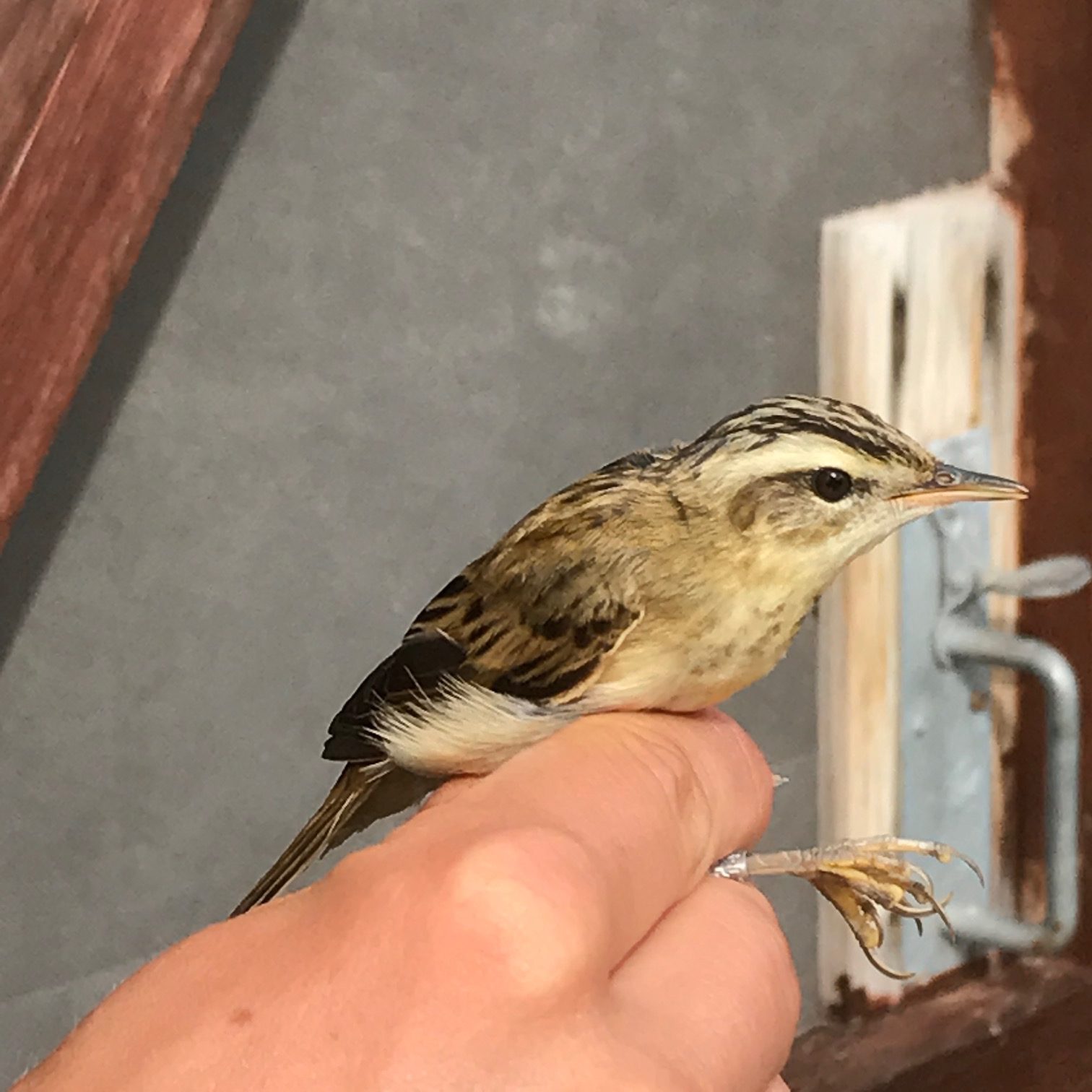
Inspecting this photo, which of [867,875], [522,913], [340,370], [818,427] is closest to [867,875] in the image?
[867,875]

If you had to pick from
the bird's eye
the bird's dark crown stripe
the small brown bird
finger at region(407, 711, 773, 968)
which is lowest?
finger at region(407, 711, 773, 968)

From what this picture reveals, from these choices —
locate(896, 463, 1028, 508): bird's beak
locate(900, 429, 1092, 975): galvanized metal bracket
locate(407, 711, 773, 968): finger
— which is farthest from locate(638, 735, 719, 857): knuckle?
locate(900, 429, 1092, 975): galvanized metal bracket

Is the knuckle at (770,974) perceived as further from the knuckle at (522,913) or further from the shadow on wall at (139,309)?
the shadow on wall at (139,309)

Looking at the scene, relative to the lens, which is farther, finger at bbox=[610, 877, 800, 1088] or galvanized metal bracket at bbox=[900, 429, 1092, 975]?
A: galvanized metal bracket at bbox=[900, 429, 1092, 975]

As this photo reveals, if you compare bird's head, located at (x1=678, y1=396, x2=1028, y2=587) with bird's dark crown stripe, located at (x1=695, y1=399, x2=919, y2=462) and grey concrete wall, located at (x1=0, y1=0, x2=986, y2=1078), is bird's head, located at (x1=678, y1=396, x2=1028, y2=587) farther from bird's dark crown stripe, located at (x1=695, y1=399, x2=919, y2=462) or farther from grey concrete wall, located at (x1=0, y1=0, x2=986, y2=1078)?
grey concrete wall, located at (x1=0, y1=0, x2=986, y2=1078)

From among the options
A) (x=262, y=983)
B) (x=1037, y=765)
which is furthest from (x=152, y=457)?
(x=1037, y=765)

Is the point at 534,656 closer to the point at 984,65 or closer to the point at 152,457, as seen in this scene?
the point at 152,457

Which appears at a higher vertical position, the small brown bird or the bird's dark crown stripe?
the bird's dark crown stripe

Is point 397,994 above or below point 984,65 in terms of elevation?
below
